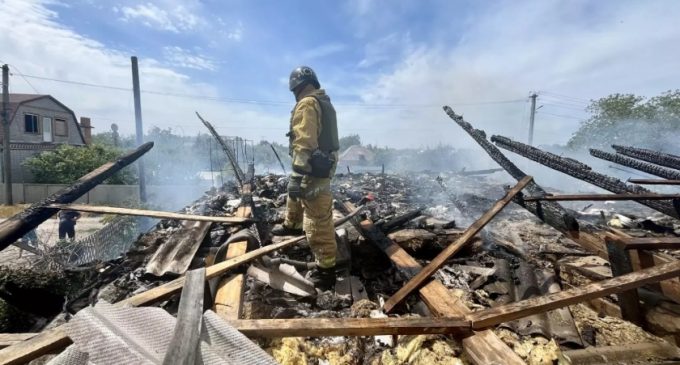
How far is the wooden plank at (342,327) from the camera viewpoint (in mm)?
1518

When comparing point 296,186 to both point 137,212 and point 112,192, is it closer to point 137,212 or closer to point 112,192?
point 137,212

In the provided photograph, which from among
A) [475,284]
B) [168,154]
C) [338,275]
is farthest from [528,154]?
[168,154]

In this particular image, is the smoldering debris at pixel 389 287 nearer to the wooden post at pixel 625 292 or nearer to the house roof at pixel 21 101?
the wooden post at pixel 625 292

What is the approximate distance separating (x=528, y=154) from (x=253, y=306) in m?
5.34

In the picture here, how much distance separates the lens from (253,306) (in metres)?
2.46

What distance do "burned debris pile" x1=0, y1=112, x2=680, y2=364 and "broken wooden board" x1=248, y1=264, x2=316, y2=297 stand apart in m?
0.01

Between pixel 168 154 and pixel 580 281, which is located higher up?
pixel 168 154

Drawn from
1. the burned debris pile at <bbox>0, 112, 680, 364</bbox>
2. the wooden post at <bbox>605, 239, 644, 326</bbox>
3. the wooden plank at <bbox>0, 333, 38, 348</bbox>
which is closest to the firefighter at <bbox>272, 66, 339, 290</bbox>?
the burned debris pile at <bbox>0, 112, 680, 364</bbox>

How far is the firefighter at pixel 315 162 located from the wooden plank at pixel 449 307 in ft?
2.11

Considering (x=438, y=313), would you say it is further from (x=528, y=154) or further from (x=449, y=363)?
(x=528, y=154)

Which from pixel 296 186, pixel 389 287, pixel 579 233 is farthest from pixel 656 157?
pixel 296 186

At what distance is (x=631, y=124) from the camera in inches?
700

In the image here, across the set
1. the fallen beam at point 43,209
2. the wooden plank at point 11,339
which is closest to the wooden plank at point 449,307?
the wooden plank at point 11,339

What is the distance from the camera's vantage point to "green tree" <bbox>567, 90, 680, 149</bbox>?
15.1 metres
